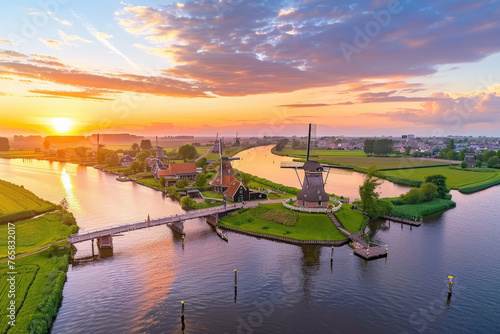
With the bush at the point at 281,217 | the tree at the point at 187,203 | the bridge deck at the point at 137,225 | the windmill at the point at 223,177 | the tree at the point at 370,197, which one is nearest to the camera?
the bridge deck at the point at 137,225

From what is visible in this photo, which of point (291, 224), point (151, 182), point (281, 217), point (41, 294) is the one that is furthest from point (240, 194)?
point (151, 182)

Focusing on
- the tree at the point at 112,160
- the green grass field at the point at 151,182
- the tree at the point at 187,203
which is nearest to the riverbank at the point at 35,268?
the tree at the point at 187,203

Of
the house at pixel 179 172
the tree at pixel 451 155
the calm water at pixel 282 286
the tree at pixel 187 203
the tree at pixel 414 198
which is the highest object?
the tree at pixel 451 155

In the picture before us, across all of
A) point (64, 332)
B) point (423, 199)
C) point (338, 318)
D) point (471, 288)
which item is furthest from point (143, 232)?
point (423, 199)

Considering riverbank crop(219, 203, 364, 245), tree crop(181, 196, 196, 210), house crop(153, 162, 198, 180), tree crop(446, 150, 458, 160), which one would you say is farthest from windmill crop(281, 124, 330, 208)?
tree crop(446, 150, 458, 160)

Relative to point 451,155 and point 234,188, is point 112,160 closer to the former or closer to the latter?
point 234,188

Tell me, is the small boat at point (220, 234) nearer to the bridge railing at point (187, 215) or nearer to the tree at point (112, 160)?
the bridge railing at point (187, 215)

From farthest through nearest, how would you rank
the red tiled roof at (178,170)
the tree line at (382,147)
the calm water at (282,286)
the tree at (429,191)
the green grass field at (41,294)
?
1. the tree line at (382,147)
2. the red tiled roof at (178,170)
3. the tree at (429,191)
4. the calm water at (282,286)
5. the green grass field at (41,294)
